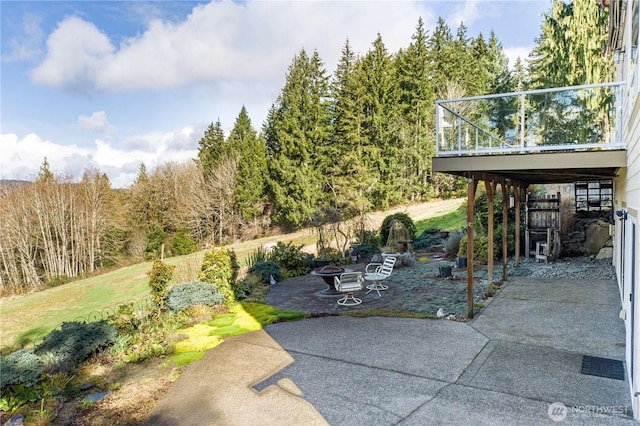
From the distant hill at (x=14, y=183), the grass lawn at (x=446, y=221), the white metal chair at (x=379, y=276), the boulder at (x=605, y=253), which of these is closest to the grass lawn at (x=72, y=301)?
the white metal chair at (x=379, y=276)

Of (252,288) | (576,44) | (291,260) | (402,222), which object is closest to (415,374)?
(252,288)

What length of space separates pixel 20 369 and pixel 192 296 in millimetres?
3636

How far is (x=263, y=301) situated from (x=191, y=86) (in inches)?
538

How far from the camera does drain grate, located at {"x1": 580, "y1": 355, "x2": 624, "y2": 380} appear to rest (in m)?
4.55

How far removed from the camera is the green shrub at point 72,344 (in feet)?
16.9

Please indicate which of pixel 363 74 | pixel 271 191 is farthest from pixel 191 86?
pixel 363 74

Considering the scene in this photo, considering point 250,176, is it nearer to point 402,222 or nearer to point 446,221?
point 446,221

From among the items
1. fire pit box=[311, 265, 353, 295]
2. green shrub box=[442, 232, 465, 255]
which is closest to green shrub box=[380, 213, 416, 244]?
green shrub box=[442, 232, 465, 255]

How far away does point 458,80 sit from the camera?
30.9 m

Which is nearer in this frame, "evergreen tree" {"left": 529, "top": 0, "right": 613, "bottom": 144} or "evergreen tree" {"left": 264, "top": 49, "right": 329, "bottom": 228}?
"evergreen tree" {"left": 529, "top": 0, "right": 613, "bottom": 144}

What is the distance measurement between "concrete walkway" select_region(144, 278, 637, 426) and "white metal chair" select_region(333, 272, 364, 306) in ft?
3.58

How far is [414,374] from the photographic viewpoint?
15.8 feet

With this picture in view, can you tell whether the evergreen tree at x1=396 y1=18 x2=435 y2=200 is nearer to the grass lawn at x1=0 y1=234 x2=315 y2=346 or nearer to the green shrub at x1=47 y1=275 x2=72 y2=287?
the grass lawn at x1=0 y1=234 x2=315 y2=346

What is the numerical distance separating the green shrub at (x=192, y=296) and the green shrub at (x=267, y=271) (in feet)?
8.49
